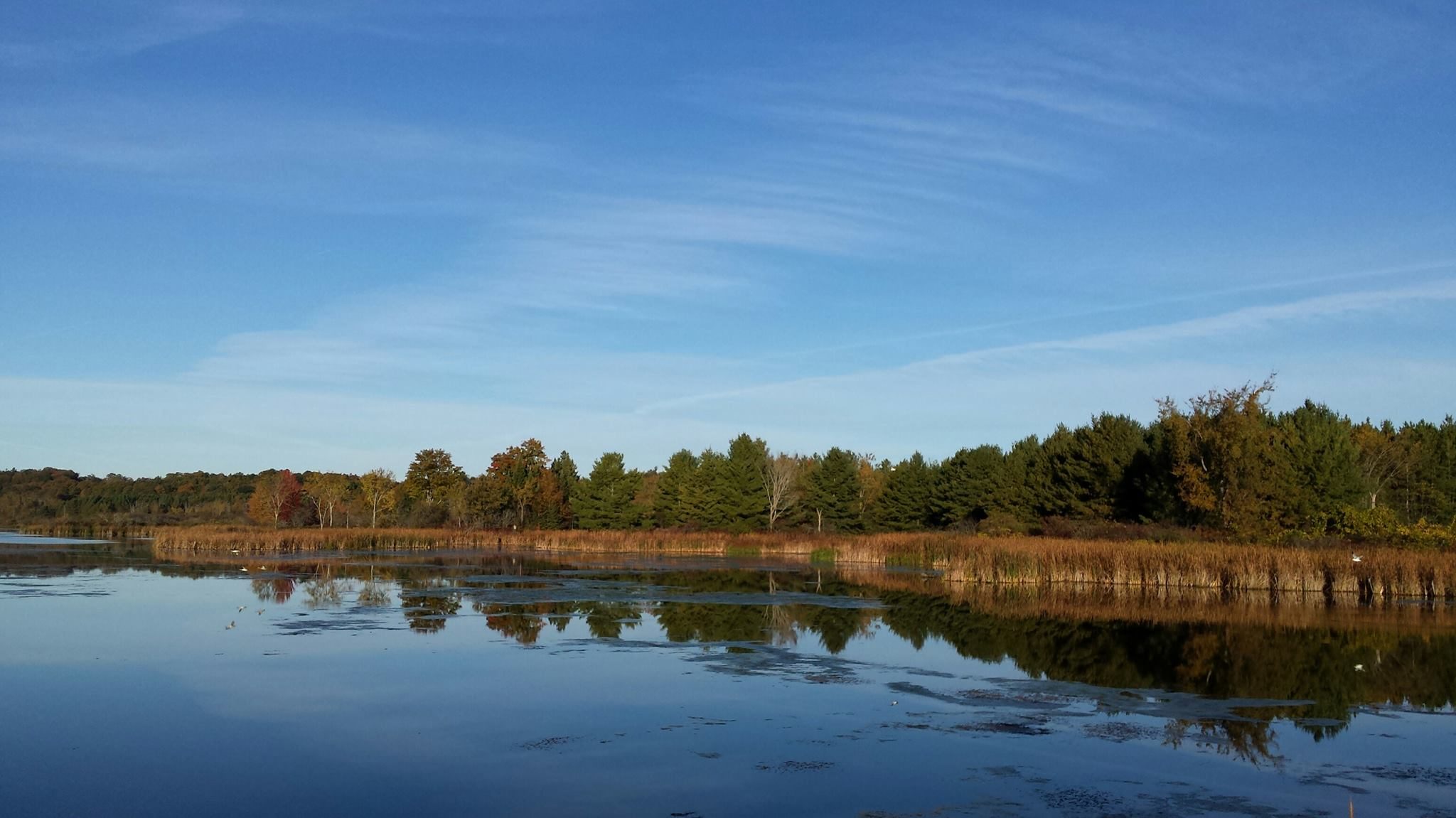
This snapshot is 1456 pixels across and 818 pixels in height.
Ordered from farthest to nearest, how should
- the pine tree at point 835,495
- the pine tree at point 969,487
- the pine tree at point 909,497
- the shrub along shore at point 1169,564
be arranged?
the pine tree at point 835,495 → the pine tree at point 909,497 → the pine tree at point 969,487 → the shrub along shore at point 1169,564

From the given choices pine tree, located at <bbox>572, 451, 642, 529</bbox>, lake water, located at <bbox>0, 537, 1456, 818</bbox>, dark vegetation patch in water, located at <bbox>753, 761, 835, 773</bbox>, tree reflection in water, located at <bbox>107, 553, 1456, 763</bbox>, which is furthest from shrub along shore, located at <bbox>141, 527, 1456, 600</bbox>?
pine tree, located at <bbox>572, 451, 642, 529</bbox>

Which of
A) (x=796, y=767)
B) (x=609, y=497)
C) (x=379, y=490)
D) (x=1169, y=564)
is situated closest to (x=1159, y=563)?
(x=1169, y=564)

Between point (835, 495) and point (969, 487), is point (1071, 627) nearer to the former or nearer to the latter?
point (969, 487)

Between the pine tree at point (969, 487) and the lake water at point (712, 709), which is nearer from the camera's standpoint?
the lake water at point (712, 709)

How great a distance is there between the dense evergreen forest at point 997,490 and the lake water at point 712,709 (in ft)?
51.5

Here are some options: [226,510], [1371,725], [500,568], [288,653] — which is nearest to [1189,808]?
[1371,725]

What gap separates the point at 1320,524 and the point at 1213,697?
29010 mm

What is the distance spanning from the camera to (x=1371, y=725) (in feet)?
38.8

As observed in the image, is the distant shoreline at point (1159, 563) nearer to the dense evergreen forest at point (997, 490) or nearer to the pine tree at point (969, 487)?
the dense evergreen forest at point (997, 490)

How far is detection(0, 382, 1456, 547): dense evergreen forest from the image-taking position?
38688 millimetres

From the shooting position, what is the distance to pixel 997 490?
190 ft

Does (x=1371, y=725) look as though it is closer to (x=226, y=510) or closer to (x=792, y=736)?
(x=792, y=736)

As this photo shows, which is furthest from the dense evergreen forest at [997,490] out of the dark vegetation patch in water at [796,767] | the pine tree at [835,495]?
the dark vegetation patch in water at [796,767]

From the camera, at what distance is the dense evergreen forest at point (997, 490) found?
38.7m
